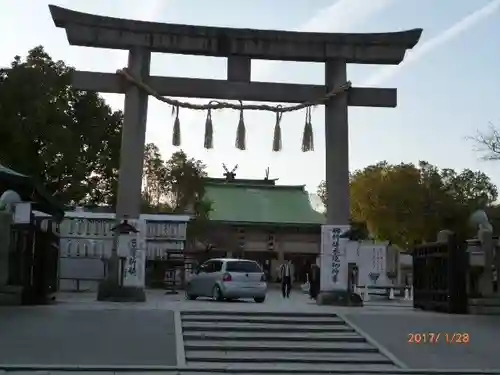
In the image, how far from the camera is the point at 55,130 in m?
28.4

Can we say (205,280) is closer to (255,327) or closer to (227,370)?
(255,327)

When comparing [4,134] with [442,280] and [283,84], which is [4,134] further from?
[442,280]

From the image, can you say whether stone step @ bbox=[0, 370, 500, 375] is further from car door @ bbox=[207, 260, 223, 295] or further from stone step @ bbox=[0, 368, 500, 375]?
car door @ bbox=[207, 260, 223, 295]

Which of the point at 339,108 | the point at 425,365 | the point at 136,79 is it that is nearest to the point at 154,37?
the point at 136,79

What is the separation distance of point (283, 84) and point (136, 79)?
3.91 meters

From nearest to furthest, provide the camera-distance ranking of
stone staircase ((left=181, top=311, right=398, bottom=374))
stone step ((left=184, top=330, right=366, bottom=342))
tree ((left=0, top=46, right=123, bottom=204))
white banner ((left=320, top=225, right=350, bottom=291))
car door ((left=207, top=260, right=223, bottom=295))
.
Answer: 1. stone staircase ((left=181, top=311, right=398, bottom=374))
2. stone step ((left=184, top=330, right=366, bottom=342))
3. white banner ((left=320, top=225, right=350, bottom=291))
4. car door ((left=207, top=260, right=223, bottom=295))
5. tree ((left=0, top=46, right=123, bottom=204))

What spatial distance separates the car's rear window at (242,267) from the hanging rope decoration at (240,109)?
5671 millimetres

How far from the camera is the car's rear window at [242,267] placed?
22953 mm

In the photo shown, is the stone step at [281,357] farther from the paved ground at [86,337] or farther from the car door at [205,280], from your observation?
the car door at [205,280]

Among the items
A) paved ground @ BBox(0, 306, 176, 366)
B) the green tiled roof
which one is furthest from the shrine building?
paved ground @ BBox(0, 306, 176, 366)

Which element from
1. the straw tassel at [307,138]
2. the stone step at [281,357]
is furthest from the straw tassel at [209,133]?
the stone step at [281,357]
